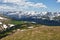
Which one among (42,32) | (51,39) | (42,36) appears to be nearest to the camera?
(51,39)

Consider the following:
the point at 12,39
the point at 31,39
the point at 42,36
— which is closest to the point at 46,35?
the point at 42,36

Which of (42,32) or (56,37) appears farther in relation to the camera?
(42,32)

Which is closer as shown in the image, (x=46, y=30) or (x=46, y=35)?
(x=46, y=35)

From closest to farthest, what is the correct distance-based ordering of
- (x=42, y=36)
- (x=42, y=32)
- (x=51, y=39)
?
1. (x=51, y=39)
2. (x=42, y=36)
3. (x=42, y=32)

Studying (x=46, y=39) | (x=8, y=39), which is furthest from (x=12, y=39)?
(x=46, y=39)

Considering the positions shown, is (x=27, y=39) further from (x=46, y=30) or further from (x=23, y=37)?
(x=46, y=30)

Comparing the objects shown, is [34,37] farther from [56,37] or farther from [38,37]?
[56,37]

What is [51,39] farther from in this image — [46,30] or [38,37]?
[46,30]
